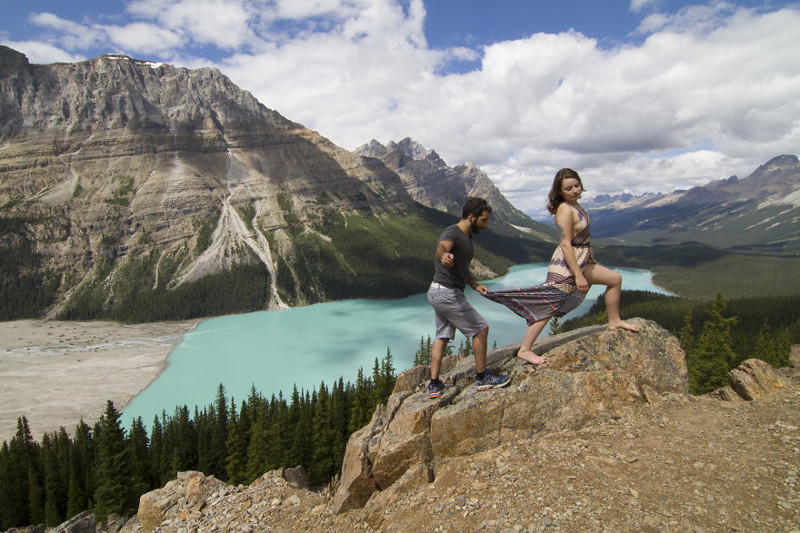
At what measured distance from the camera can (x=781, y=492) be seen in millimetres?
6164

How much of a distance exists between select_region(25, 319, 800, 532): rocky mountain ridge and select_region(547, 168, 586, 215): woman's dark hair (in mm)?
3589

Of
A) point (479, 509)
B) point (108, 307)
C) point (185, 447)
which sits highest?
point (479, 509)

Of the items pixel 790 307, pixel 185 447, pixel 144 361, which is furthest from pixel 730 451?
pixel 790 307

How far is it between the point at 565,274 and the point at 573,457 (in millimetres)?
3916

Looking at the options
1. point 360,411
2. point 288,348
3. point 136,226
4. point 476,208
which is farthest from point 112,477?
point 136,226

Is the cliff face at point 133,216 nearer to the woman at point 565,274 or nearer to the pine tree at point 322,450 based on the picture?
the pine tree at point 322,450

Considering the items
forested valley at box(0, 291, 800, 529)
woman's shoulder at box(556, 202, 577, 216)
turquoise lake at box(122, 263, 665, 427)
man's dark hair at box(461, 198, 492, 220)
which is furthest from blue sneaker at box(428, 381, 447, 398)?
turquoise lake at box(122, 263, 665, 427)

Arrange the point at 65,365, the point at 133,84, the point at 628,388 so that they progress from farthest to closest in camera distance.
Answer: the point at 133,84, the point at 65,365, the point at 628,388

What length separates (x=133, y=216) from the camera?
6353 inches

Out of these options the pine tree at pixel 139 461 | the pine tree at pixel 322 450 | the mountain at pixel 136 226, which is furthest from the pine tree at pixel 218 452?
the mountain at pixel 136 226

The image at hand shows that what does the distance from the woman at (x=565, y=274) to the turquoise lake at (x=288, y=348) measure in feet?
198

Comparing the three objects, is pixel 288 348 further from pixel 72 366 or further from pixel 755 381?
pixel 755 381

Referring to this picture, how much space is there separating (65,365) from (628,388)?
102 metres

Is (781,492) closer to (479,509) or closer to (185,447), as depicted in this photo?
(479,509)
